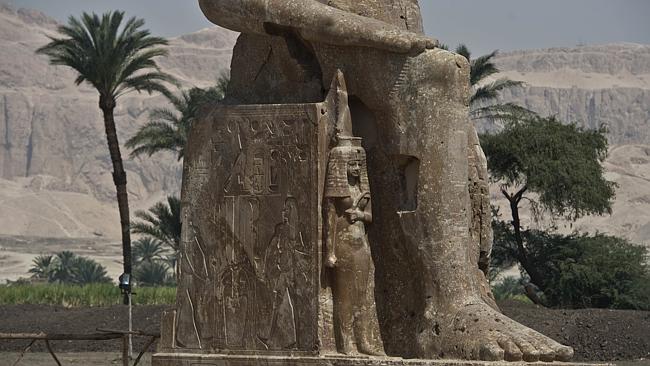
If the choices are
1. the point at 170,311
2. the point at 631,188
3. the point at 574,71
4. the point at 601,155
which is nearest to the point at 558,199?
the point at 601,155

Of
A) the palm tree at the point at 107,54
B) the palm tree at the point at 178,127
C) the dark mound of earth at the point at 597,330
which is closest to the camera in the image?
the dark mound of earth at the point at 597,330

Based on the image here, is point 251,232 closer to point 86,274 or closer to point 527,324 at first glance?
point 527,324

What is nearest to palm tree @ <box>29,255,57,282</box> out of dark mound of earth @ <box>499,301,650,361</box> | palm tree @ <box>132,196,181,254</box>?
palm tree @ <box>132,196,181,254</box>

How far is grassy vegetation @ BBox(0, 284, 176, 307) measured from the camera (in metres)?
37.2

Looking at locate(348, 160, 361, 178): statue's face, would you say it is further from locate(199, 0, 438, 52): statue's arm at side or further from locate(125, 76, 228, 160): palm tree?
locate(125, 76, 228, 160): palm tree

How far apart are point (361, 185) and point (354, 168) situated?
0.13 meters

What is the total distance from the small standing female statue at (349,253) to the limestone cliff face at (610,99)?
3578 inches

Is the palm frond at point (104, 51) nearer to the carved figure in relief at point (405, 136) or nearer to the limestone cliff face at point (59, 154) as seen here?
the carved figure in relief at point (405, 136)

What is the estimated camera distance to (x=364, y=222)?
941 centimetres

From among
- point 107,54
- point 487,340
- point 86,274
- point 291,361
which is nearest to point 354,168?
point 291,361

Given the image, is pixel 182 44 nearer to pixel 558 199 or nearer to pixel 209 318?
pixel 558 199

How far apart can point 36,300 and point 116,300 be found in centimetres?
230


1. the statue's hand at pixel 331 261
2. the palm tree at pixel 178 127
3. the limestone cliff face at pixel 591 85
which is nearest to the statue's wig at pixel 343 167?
the statue's hand at pixel 331 261

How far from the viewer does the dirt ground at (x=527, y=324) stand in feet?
87.7
